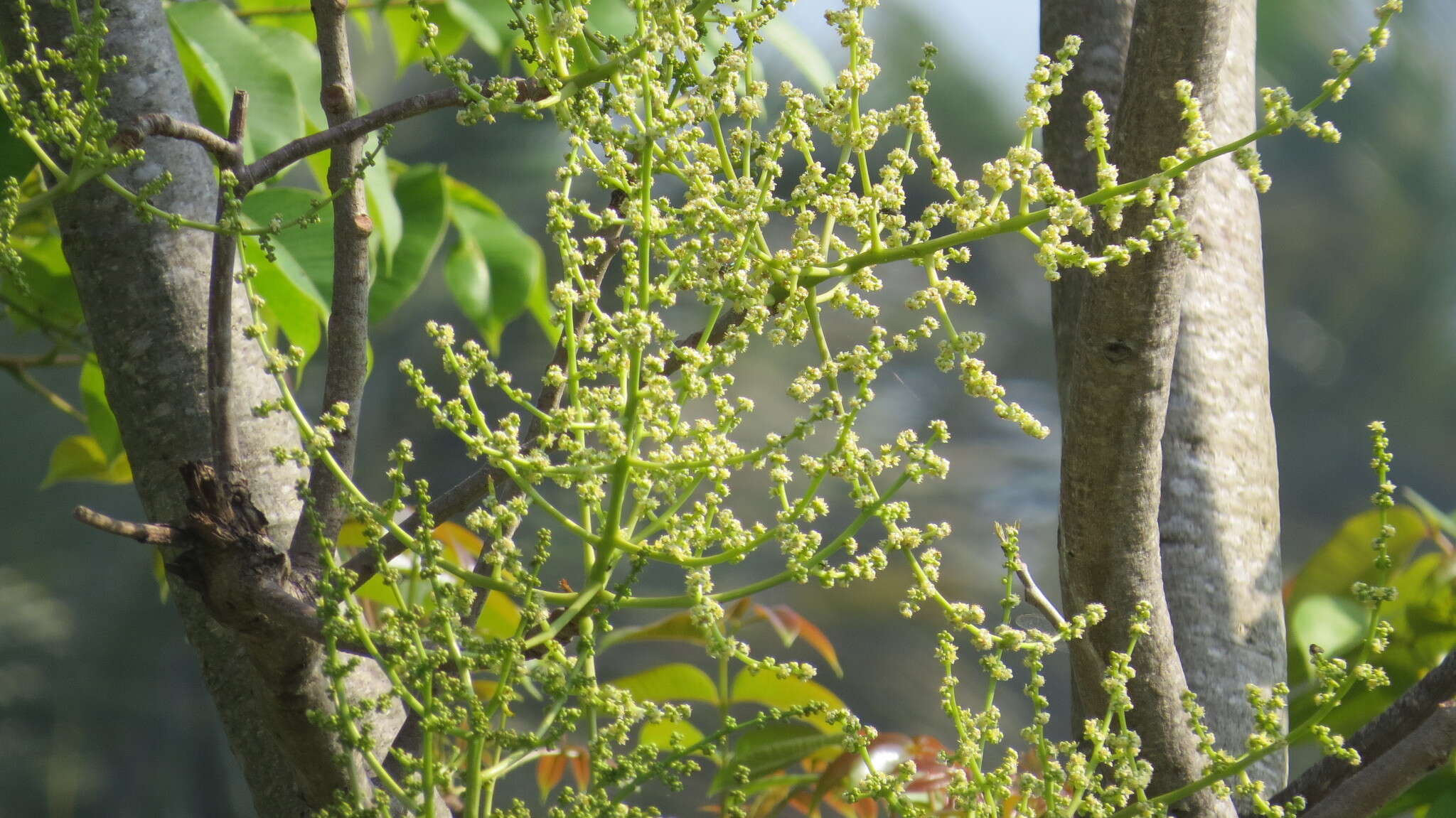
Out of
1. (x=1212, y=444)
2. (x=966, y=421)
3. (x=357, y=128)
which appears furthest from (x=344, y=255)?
(x=966, y=421)

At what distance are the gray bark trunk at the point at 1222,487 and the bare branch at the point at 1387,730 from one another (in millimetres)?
90

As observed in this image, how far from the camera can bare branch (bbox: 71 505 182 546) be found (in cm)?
30

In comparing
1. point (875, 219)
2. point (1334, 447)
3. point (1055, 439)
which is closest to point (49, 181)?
point (875, 219)

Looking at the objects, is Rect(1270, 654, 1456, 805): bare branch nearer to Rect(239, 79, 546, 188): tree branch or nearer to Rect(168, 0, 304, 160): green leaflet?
Rect(239, 79, 546, 188): tree branch

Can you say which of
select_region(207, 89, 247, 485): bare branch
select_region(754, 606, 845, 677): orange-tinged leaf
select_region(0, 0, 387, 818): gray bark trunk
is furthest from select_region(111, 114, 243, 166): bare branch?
select_region(754, 606, 845, 677): orange-tinged leaf

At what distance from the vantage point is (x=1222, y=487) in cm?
59

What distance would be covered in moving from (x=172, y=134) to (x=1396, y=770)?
0.52 meters

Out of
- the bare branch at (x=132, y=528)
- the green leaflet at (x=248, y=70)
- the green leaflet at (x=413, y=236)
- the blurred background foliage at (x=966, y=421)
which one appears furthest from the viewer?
the blurred background foliage at (x=966, y=421)

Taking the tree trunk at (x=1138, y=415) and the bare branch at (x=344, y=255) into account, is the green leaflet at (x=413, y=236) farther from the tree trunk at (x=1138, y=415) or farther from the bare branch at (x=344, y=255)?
the tree trunk at (x=1138, y=415)

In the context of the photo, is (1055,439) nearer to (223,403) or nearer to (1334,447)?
(1334,447)

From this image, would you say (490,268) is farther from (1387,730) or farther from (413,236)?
(1387,730)

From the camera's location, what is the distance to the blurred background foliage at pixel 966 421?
1412mm

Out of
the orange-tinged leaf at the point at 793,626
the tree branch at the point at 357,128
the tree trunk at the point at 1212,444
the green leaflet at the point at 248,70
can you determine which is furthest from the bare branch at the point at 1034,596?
the green leaflet at the point at 248,70

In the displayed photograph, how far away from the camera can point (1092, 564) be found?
0.48m
